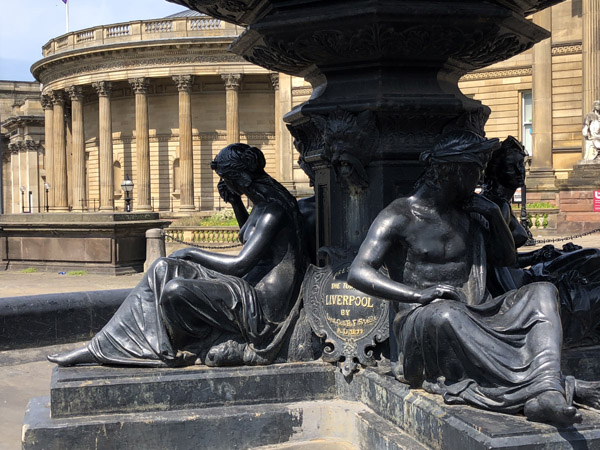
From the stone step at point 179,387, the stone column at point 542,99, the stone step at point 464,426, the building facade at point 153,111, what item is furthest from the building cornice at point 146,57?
the stone step at point 464,426

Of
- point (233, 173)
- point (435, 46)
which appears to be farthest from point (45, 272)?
point (435, 46)

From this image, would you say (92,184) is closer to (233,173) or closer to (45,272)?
(45,272)

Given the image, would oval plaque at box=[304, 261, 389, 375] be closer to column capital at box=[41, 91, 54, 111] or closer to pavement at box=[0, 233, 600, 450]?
pavement at box=[0, 233, 600, 450]

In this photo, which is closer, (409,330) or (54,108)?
(409,330)

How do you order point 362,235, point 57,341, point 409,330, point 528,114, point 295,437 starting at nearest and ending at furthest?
point 409,330 < point 295,437 < point 362,235 < point 57,341 < point 528,114

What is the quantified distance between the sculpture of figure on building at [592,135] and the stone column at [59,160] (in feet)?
148

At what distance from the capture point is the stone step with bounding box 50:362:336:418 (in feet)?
14.2

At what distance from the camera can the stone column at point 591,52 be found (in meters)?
32.0

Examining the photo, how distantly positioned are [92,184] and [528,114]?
38.7m

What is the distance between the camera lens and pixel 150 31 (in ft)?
182

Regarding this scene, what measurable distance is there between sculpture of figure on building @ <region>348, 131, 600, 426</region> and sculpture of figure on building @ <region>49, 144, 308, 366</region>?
917mm

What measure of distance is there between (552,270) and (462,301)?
1.53 metres

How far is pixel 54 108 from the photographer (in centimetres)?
6353

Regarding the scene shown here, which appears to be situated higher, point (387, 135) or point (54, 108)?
point (54, 108)
